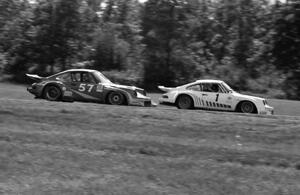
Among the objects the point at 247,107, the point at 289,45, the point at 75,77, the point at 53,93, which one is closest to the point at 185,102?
the point at 247,107

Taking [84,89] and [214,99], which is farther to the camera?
[214,99]

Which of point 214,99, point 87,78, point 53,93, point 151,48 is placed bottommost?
point 214,99

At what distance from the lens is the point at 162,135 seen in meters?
9.88

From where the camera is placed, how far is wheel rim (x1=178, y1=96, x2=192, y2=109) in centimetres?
1850

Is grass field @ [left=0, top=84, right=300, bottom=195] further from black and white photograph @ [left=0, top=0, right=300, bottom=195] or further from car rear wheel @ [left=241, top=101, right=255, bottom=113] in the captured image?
car rear wheel @ [left=241, top=101, right=255, bottom=113]

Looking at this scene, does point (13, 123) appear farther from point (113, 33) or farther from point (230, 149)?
point (113, 33)

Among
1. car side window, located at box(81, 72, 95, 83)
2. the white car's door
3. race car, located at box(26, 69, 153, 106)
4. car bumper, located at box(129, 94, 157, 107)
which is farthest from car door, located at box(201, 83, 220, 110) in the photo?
car side window, located at box(81, 72, 95, 83)

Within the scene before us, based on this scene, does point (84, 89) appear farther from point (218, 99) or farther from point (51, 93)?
point (218, 99)

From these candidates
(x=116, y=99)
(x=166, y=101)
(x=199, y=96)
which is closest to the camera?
(x=116, y=99)

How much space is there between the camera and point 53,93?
17422 millimetres

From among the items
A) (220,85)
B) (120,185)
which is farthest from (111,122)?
(220,85)

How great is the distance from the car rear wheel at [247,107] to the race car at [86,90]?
3.21m

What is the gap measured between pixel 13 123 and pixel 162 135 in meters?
2.89

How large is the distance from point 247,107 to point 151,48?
2227 cm
